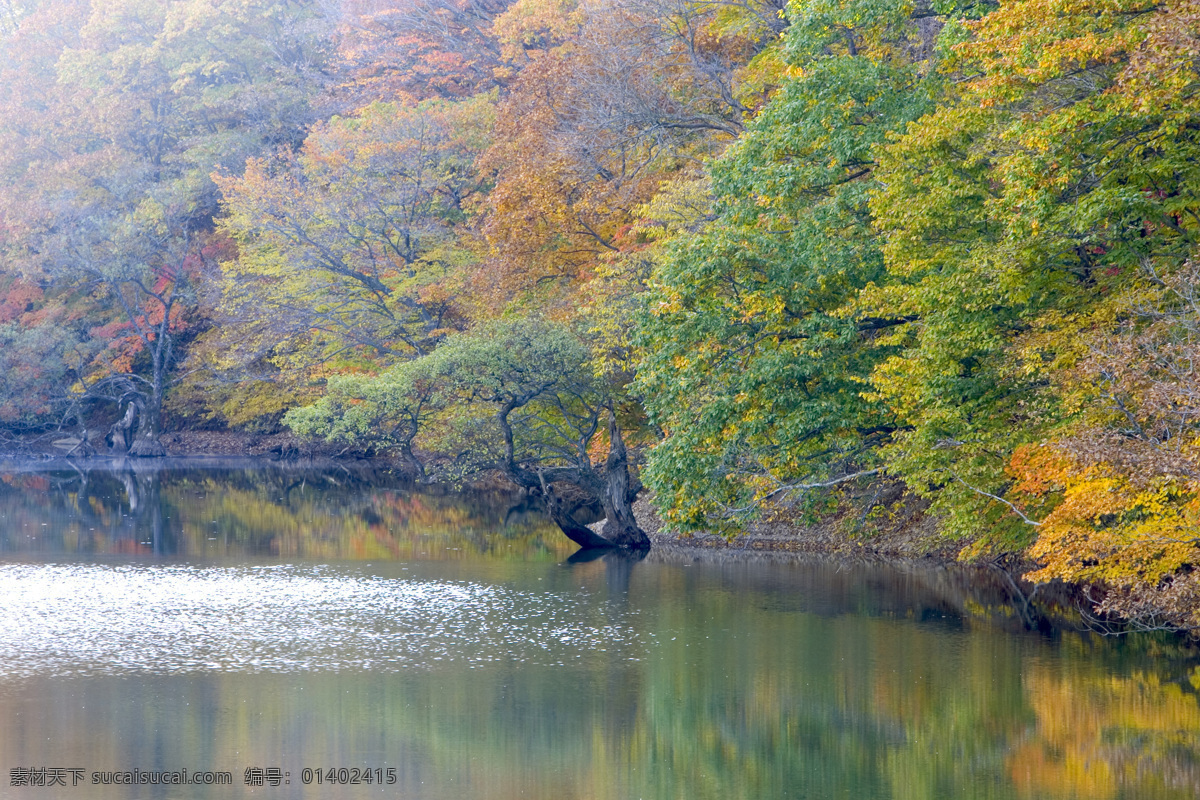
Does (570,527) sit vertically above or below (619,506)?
below

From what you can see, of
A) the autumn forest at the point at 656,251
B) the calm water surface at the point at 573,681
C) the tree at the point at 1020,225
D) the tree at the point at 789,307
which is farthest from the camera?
the tree at the point at 789,307

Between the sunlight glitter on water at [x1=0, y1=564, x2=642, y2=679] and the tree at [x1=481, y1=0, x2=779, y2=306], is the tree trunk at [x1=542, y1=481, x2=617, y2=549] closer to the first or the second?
the sunlight glitter on water at [x1=0, y1=564, x2=642, y2=679]

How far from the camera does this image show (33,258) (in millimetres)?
37281

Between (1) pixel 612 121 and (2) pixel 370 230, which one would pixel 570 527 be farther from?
(2) pixel 370 230

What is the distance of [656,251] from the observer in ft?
68.1

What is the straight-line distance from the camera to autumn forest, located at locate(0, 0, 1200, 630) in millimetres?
12289

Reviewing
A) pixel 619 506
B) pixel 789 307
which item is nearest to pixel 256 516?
pixel 619 506

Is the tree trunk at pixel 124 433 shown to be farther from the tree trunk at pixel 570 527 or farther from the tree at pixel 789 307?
the tree at pixel 789 307

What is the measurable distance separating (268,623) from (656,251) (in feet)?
31.5

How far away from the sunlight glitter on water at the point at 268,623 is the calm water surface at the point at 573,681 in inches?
2.4

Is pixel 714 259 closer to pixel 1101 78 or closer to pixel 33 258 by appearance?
pixel 1101 78

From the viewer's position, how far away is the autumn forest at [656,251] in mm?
12289

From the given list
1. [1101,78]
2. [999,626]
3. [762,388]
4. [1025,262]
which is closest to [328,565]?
[762,388]

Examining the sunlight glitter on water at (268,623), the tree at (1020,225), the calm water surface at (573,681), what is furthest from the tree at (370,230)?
the tree at (1020,225)
